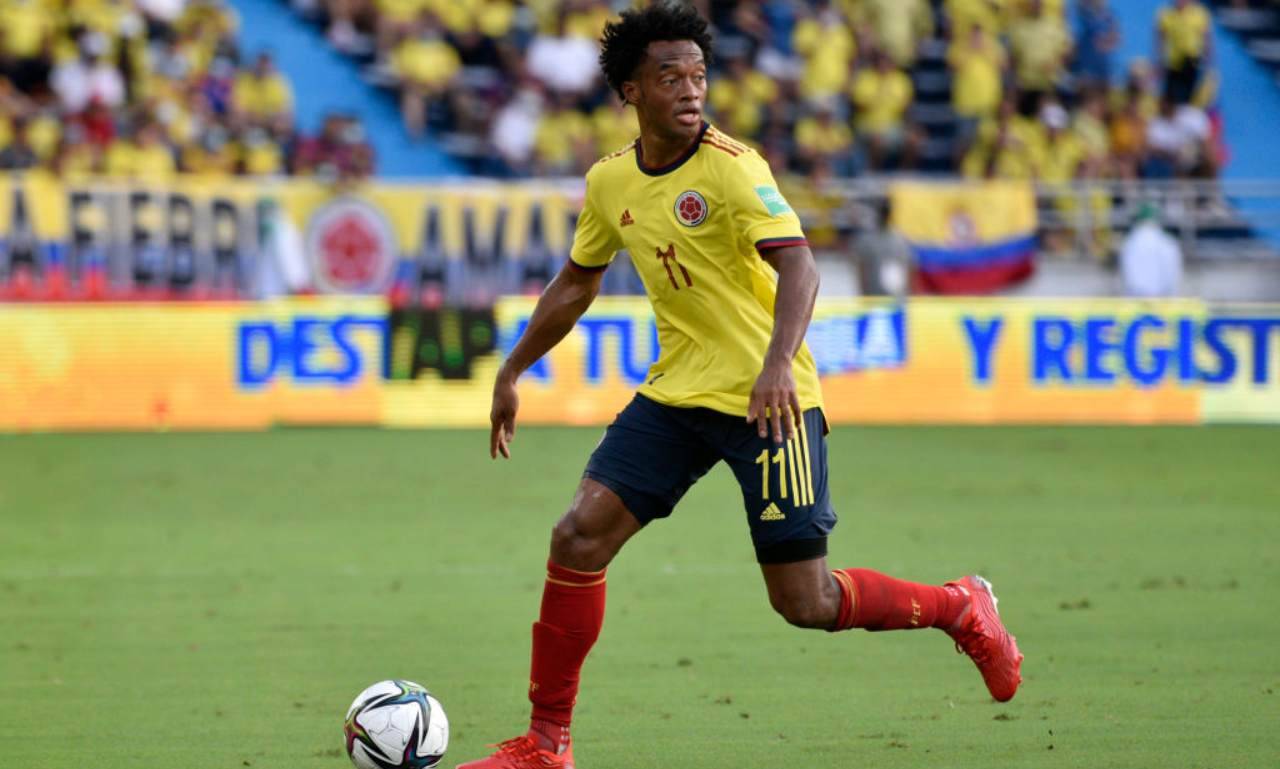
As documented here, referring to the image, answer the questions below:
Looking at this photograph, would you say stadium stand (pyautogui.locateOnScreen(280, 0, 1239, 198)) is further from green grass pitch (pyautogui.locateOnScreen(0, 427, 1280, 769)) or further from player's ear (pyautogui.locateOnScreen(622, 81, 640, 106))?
player's ear (pyautogui.locateOnScreen(622, 81, 640, 106))

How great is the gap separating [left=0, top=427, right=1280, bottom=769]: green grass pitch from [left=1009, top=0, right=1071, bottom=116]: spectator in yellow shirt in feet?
33.9

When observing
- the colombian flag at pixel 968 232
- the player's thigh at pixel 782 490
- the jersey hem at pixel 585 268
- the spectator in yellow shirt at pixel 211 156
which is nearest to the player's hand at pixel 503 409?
the jersey hem at pixel 585 268

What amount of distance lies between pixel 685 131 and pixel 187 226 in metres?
16.2

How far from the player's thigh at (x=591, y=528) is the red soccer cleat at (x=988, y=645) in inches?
46.0

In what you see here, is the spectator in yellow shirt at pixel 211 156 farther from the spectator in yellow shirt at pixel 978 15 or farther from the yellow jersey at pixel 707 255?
the yellow jersey at pixel 707 255

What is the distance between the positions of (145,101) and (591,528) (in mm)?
17284

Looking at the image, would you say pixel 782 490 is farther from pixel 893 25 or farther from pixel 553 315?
pixel 893 25

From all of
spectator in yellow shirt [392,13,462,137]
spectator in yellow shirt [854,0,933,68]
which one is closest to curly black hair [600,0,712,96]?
spectator in yellow shirt [392,13,462,137]

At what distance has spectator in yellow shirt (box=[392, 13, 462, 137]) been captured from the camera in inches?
930

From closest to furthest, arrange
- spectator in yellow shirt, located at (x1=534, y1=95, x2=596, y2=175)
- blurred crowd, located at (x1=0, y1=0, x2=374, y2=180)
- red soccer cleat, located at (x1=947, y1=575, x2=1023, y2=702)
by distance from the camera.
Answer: red soccer cleat, located at (x1=947, y1=575, x2=1023, y2=702)
blurred crowd, located at (x1=0, y1=0, x2=374, y2=180)
spectator in yellow shirt, located at (x1=534, y1=95, x2=596, y2=175)

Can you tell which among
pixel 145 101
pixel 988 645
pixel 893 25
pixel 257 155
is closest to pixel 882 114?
pixel 893 25

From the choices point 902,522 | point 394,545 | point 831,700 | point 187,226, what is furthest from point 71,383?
point 831,700

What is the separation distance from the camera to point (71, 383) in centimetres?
1736

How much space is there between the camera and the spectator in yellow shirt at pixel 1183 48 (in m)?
24.8
